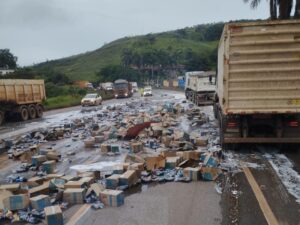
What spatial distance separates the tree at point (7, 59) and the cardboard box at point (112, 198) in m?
87.6

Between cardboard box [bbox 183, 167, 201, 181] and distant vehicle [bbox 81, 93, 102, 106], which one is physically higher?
cardboard box [bbox 183, 167, 201, 181]

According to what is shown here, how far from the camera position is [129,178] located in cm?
735

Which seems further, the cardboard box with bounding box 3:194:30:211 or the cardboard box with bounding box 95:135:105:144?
the cardboard box with bounding box 95:135:105:144

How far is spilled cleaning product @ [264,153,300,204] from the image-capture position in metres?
6.72

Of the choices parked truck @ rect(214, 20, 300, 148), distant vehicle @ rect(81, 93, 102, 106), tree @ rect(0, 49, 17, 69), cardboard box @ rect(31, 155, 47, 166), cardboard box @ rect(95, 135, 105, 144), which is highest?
tree @ rect(0, 49, 17, 69)

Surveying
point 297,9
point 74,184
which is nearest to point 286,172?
point 74,184

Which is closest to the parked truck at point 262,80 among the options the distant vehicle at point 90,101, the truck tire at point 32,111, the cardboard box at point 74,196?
the cardboard box at point 74,196

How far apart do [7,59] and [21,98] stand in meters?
66.9

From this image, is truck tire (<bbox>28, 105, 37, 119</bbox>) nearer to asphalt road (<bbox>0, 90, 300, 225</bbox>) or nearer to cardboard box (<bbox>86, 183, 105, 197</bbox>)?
asphalt road (<bbox>0, 90, 300, 225</bbox>)

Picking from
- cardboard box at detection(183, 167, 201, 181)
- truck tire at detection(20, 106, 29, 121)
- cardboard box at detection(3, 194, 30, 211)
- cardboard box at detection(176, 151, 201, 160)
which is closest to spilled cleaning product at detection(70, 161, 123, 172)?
cardboard box at detection(176, 151, 201, 160)

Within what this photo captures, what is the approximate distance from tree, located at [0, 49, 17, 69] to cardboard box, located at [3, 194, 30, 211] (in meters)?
87.1

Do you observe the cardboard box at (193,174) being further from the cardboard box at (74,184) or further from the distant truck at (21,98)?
the distant truck at (21,98)

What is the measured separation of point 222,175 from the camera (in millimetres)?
7906

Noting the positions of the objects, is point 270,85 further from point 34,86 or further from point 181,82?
point 181,82
